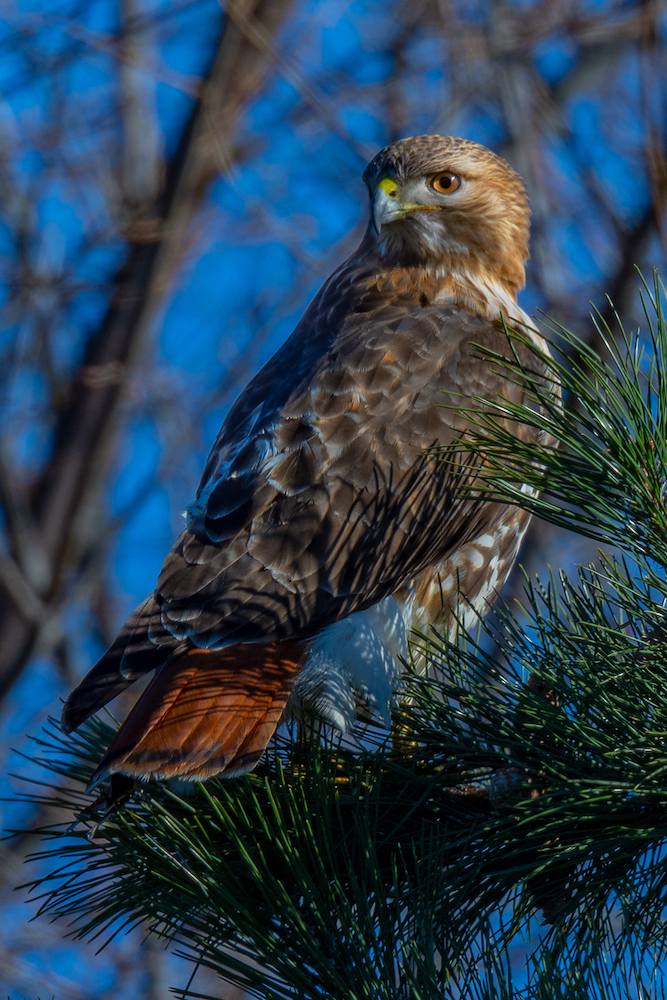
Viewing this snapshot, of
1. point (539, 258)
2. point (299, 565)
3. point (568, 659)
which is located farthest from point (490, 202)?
point (539, 258)

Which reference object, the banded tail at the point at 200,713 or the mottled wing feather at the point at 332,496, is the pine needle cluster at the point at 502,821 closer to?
the banded tail at the point at 200,713

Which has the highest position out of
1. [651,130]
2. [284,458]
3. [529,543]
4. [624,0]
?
[624,0]

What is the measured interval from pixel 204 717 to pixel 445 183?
188cm

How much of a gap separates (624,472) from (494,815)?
0.68 metres

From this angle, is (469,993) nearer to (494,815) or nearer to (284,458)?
(494,815)

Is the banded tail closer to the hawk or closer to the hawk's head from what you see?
the hawk

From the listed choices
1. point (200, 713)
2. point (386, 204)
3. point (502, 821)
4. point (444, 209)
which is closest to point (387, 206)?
point (386, 204)

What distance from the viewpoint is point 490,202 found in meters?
3.25

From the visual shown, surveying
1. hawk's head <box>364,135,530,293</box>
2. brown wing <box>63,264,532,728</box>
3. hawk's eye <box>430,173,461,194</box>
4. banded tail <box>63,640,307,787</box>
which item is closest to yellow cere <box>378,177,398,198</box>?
hawk's head <box>364,135,530,293</box>

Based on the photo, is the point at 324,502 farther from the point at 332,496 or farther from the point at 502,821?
the point at 502,821

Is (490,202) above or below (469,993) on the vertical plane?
above

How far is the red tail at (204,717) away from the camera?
198 centimetres

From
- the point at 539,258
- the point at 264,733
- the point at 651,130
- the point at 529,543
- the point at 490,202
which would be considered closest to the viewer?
the point at 264,733

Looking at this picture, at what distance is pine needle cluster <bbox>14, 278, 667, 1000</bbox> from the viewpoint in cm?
153
